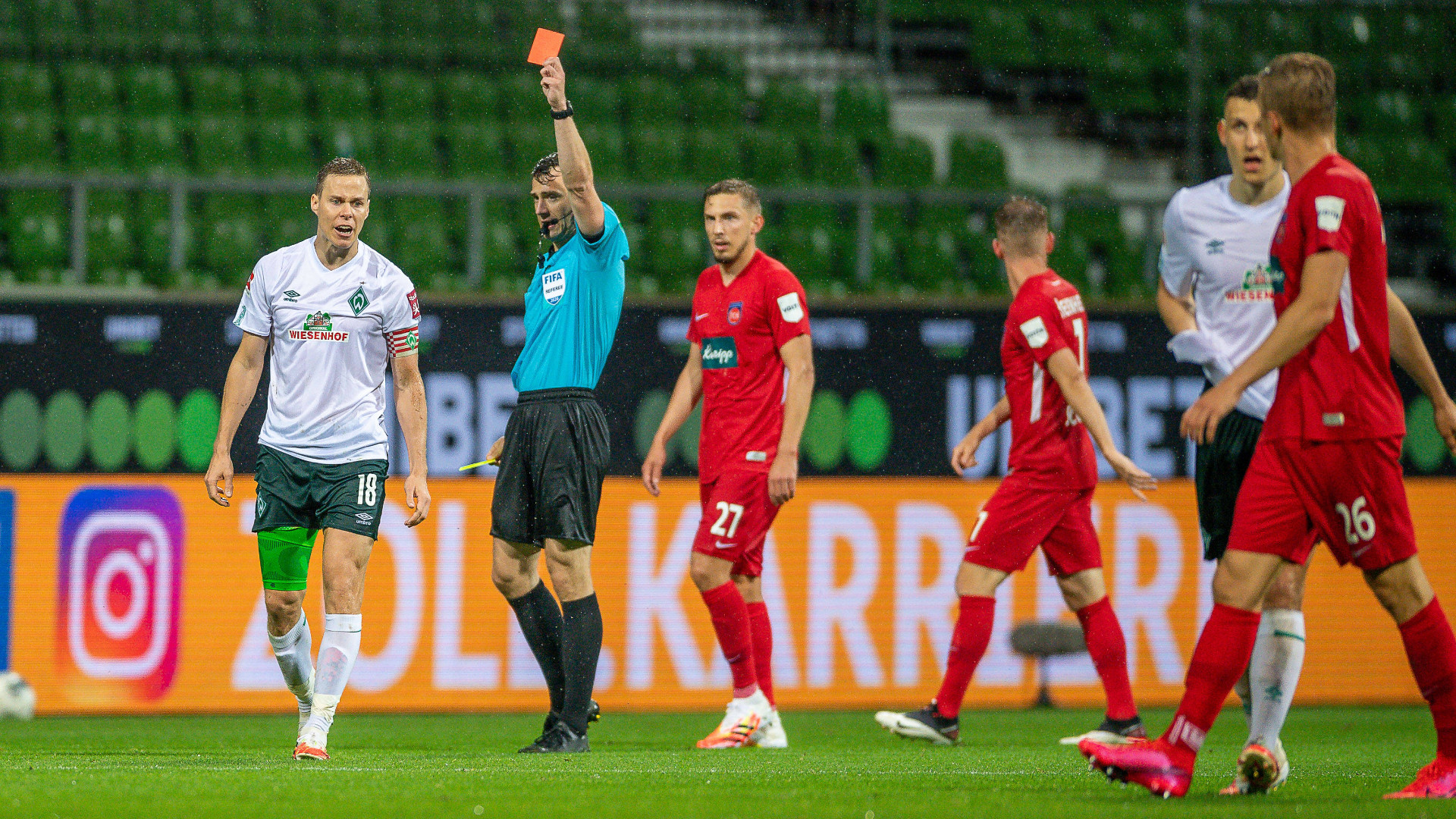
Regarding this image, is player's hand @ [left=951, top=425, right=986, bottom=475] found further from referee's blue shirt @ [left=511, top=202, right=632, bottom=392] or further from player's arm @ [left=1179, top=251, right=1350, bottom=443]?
player's arm @ [left=1179, top=251, right=1350, bottom=443]

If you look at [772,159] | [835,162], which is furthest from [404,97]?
[835,162]

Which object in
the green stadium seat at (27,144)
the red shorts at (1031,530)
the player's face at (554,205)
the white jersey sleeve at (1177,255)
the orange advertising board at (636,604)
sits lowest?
the orange advertising board at (636,604)

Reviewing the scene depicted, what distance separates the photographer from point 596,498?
6.72m

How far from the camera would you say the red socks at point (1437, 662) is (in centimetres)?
482

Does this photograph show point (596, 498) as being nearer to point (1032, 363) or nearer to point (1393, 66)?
point (1032, 363)

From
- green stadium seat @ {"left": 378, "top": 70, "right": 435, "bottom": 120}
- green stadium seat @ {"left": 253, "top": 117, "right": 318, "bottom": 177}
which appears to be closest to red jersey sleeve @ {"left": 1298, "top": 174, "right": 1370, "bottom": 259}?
green stadium seat @ {"left": 253, "top": 117, "right": 318, "bottom": 177}

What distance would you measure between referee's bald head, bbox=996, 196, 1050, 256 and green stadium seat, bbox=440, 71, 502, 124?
24.1 feet

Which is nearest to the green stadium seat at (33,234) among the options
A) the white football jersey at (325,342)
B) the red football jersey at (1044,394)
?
the white football jersey at (325,342)

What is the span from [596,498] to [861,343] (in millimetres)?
4227

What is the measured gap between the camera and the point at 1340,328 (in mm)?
4734

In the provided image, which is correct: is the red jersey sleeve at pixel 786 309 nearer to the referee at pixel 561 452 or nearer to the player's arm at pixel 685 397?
the player's arm at pixel 685 397

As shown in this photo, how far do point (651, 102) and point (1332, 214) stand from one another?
9771 mm

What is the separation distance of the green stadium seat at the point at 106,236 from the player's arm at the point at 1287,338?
8493 millimetres

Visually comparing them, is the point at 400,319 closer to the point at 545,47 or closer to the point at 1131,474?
the point at 545,47
